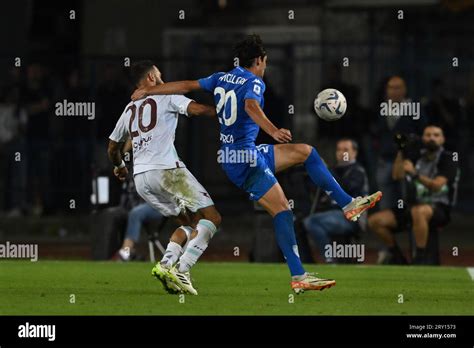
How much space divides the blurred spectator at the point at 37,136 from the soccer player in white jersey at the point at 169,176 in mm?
9161

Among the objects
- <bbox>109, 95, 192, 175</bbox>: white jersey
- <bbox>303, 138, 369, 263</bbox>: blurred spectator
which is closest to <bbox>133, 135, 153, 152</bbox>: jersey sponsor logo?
<bbox>109, 95, 192, 175</bbox>: white jersey

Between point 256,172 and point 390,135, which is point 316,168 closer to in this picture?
point 256,172

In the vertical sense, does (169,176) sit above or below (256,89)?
below

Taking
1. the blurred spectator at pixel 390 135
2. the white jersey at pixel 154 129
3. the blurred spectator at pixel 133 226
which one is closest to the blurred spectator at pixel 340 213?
the blurred spectator at pixel 390 135

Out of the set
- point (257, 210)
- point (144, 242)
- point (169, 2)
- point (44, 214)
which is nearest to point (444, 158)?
point (257, 210)

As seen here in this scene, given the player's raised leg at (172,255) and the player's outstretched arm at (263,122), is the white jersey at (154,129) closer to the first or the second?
the player's raised leg at (172,255)

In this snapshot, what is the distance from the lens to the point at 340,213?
20594 millimetres

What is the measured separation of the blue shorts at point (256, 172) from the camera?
15102mm

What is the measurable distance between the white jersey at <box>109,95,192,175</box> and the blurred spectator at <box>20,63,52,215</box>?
9445mm

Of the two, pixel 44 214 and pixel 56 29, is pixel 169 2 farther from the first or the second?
pixel 44 214

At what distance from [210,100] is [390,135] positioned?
472 centimetres

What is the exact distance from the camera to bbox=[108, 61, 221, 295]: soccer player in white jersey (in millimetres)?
15409

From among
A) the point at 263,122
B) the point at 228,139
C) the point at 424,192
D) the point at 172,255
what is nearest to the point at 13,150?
the point at 424,192
